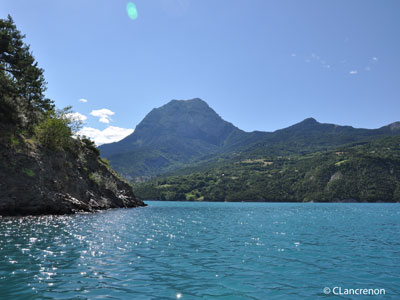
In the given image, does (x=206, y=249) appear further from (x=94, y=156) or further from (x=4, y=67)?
(x=94, y=156)

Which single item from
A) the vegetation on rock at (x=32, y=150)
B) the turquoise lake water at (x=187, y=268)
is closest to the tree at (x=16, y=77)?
the vegetation on rock at (x=32, y=150)

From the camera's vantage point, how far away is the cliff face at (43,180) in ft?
140

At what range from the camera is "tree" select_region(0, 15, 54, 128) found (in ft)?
166

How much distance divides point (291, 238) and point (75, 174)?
51760 mm

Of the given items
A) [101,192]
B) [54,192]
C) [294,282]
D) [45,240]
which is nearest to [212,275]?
[294,282]

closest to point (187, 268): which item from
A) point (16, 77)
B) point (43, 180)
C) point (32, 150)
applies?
point (43, 180)

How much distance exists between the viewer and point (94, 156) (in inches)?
3322

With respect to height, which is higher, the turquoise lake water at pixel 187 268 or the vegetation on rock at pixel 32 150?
the vegetation on rock at pixel 32 150

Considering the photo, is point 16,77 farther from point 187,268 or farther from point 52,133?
point 187,268

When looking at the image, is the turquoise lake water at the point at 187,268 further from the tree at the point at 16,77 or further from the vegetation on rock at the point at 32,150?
the tree at the point at 16,77

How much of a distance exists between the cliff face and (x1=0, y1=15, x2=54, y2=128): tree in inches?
258

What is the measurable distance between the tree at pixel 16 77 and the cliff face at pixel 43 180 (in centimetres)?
656

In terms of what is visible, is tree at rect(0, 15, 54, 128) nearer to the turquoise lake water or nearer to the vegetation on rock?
the vegetation on rock

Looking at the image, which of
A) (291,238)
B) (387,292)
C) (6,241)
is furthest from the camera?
(291,238)
